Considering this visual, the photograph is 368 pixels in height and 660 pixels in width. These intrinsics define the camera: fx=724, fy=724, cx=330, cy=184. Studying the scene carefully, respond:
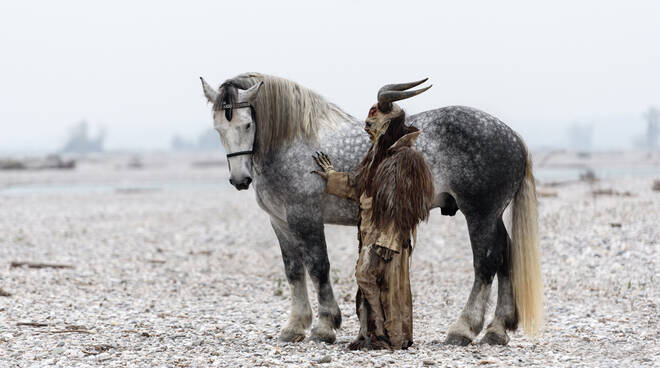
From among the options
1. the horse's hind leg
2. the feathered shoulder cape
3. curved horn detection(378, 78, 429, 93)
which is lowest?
the horse's hind leg

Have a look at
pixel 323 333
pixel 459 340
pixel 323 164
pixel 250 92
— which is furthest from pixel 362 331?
pixel 250 92

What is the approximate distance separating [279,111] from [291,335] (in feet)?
7.25

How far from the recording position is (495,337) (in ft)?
22.7

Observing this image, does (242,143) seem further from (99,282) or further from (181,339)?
(99,282)

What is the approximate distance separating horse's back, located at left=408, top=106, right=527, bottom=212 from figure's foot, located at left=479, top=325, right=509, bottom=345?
3.91 ft

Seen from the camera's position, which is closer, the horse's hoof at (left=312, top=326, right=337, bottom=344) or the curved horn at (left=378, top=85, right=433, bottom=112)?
the curved horn at (left=378, top=85, right=433, bottom=112)

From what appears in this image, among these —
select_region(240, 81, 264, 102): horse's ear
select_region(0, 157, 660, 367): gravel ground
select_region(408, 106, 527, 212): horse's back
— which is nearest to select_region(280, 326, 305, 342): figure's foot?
select_region(0, 157, 660, 367): gravel ground

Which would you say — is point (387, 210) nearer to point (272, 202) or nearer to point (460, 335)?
point (272, 202)

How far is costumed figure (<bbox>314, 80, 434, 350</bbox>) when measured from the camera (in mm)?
6227

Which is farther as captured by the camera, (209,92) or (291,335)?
(291,335)

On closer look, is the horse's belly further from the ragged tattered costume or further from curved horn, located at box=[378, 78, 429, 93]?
curved horn, located at box=[378, 78, 429, 93]

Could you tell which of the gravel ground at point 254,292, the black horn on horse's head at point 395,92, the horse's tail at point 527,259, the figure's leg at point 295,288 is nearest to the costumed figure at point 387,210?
the black horn on horse's head at point 395,92

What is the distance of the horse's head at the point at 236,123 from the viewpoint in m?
6.44

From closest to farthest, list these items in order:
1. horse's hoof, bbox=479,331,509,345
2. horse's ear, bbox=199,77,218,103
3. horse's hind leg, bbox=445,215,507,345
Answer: horse's ear, bbox=199,77,218,103
horse's hind leg, bbox=445,215,507,345
horse's hoof, bbox=479,331,509,345
